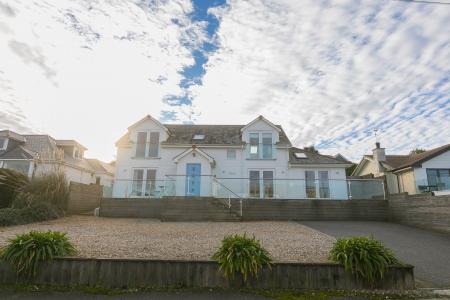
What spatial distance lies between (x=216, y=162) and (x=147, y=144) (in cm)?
576

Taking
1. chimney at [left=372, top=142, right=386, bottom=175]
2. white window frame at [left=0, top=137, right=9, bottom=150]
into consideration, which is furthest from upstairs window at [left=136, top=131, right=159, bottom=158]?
chimney at [left=372, top=142, right=386, bottom=175]

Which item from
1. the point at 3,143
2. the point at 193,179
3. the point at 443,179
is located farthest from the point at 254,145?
the point at 3,143

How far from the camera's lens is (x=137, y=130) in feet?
68.4

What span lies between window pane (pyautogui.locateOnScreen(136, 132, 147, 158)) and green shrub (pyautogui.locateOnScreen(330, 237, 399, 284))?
58.1 feet

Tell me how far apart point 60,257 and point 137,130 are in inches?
662

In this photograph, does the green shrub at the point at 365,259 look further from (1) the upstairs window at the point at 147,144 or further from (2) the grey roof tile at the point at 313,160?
(1) the upstairs window at the point at 147,144

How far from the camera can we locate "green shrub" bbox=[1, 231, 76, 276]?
4.78 meters

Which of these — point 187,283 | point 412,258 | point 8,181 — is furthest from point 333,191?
point 8,181

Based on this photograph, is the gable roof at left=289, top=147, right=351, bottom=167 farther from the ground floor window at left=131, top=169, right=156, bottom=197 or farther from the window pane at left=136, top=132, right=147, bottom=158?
the window pane at left=136, top=132, right=147, bottom=158

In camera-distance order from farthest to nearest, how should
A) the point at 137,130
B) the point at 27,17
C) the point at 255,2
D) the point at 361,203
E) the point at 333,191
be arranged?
1. the point at 137,130
2. the point at 333,191
3. the point at 361,203
4. the point at 27,17
5. the point at 255,2

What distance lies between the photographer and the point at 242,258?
4.82m

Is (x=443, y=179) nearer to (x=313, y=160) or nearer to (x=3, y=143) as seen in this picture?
(x=313, y=160)

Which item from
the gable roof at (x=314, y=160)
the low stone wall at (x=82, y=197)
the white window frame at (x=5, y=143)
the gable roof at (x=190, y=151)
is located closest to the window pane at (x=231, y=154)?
the gable roof at (x=190, y=151)

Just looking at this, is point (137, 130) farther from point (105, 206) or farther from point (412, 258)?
point (412, 258)
